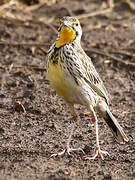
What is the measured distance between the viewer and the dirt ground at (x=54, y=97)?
20.9ft

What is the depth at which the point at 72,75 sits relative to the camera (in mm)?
6332

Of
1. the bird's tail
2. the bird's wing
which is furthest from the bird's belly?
the bird's tail

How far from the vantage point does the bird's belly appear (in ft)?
20.6

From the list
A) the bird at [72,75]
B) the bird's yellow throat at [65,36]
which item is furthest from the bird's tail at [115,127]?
the bird's yellow throat at [65,36]

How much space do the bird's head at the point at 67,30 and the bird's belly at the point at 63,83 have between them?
0.39 meters

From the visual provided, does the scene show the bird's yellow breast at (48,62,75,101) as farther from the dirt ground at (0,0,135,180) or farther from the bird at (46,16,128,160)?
the dirt ground at (0,0,135,180)

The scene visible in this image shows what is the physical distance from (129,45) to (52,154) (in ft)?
16.4

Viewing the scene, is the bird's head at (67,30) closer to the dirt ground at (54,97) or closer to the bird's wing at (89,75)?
the bird's wing at (89,75)

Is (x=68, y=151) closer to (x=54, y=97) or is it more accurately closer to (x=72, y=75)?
(x=72, y=75)

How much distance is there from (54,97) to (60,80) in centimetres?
→ 229

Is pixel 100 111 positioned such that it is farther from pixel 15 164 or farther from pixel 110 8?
pixel 110 8

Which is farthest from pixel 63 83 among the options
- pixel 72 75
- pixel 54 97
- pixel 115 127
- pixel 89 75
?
pixel 54 97

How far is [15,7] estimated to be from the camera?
40.3 ft

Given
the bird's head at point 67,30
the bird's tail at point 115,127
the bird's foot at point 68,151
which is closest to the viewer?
the bird's head at point 67,30
